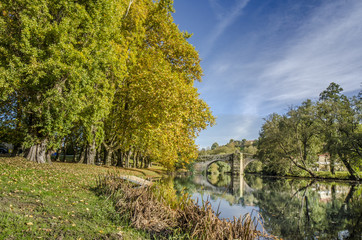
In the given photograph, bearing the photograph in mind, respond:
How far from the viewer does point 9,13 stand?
46.4 ft

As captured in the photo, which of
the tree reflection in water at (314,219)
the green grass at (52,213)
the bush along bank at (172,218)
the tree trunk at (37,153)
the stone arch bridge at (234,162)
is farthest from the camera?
the stone arch bridge at (234,162)

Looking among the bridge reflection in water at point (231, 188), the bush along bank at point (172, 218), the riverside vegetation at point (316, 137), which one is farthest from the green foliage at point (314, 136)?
the bush along bank at point (172, 218)

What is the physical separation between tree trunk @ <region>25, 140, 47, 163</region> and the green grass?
4971 millimetres

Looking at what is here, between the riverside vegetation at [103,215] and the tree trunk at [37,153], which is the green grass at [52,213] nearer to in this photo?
the riverside vegetation at [103,215]

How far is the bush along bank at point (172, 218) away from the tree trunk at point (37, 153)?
8058 mm

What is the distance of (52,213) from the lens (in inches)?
237

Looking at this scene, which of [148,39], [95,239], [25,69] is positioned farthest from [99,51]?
[95,239]

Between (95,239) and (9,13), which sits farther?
(9,13)

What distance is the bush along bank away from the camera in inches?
178

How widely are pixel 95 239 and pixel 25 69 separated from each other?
10644mm

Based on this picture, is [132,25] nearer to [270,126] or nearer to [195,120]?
[195,120]

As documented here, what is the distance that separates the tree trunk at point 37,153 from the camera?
14680 millimetres

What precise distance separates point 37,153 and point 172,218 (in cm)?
1238

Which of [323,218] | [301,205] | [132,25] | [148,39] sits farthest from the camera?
[148,39]
